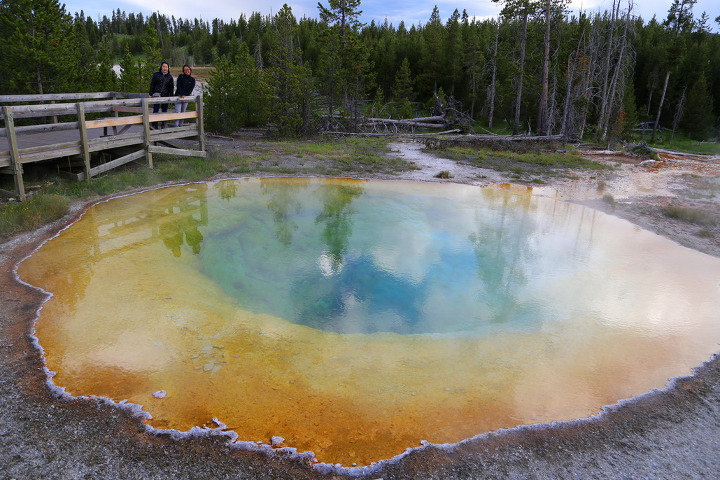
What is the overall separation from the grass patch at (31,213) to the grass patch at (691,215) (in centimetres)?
1179

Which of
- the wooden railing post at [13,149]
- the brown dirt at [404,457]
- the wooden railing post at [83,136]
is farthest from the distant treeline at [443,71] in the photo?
the brown dirt at [404,457]

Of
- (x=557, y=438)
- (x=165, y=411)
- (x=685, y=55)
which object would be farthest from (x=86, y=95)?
(x=685, y=55)

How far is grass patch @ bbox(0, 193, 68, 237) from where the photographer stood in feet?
24.2

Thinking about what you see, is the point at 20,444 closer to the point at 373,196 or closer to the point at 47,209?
the point at 47,209

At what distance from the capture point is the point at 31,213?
7.82m

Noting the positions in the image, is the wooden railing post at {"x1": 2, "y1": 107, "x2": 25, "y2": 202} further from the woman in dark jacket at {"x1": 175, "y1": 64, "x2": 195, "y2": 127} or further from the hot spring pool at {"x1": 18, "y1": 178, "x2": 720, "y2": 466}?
the woman in dark jacket at {"x1": 175, "y1": 64, "x2": 195, "y2": 127}

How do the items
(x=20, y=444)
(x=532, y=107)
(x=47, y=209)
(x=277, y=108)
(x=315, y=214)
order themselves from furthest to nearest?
1. (x=532, y=107)
2. (x=277, y=108)
3. (x=315, y=214)
4. (x=47, y=209)
5. (x=20, y=444)

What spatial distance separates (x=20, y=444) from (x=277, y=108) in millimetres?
16574

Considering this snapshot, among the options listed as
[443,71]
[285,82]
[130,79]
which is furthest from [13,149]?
[443,71]

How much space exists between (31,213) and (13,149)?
1182 millimetres

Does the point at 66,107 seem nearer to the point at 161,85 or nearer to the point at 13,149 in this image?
the point at 13,149

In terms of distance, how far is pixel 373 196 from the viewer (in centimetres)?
1080

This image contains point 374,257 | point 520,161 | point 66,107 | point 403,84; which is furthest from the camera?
point 403,84

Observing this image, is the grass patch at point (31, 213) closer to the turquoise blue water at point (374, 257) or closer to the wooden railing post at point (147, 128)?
the turquoise blue water at point (374, 257)
